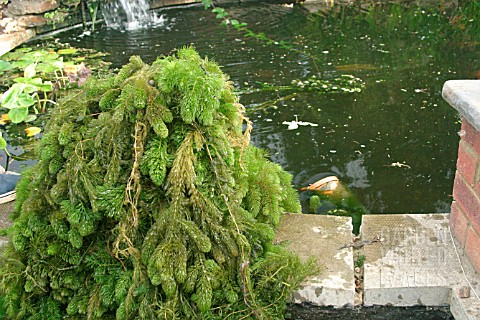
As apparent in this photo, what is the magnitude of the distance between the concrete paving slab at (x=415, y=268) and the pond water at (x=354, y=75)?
1288 millimetres

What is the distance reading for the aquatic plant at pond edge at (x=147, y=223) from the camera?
6.91 feet

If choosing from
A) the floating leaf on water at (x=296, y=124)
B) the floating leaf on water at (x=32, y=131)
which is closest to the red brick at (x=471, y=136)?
A: the floating leaf on water at (x=296, y=124)

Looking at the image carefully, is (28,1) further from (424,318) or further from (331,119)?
(424,318)

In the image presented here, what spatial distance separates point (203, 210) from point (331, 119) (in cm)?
314

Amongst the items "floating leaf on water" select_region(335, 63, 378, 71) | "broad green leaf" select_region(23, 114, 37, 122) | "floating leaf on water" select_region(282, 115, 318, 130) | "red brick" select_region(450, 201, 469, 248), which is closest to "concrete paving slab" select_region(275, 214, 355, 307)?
"red brick" select_region(450, 201, 469, 248)

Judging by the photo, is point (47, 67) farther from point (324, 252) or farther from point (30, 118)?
point (324, 252)

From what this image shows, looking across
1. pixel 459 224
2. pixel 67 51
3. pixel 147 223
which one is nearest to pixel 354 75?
pixel 67 51

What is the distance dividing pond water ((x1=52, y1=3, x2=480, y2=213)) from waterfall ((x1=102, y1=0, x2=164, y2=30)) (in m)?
0.27

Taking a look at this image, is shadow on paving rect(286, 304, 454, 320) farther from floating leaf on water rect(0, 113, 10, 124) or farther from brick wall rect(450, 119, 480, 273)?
floating leaf on water rect(0, 113, 10, 124)

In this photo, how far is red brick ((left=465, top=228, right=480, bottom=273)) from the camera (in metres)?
2.22

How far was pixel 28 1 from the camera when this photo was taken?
848cm

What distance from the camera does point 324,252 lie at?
2439 millimetres

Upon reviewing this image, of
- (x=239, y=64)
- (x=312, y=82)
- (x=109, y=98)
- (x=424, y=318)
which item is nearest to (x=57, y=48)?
(x=239, y=64)

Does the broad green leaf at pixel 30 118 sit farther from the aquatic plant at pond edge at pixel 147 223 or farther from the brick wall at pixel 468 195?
the brick wall at pixel 468 195
